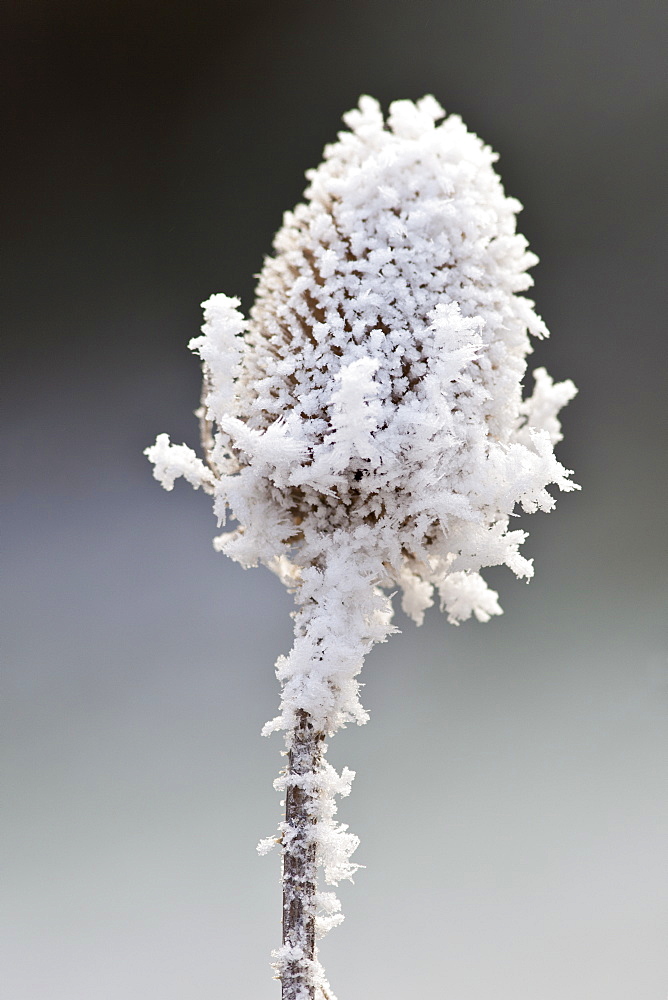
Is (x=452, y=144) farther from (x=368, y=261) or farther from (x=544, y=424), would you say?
(x=544, y=424)

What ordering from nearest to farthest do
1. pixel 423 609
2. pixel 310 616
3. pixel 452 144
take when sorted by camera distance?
pixel 310 616
pixel 452 144
pixel 423 609

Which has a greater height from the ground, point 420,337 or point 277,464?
point 420,337

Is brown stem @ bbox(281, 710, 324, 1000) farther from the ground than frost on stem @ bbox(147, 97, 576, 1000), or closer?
closer

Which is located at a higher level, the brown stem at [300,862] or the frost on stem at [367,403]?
the frost on stem at [367,403]

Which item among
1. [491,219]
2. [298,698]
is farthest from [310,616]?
[491,219]
